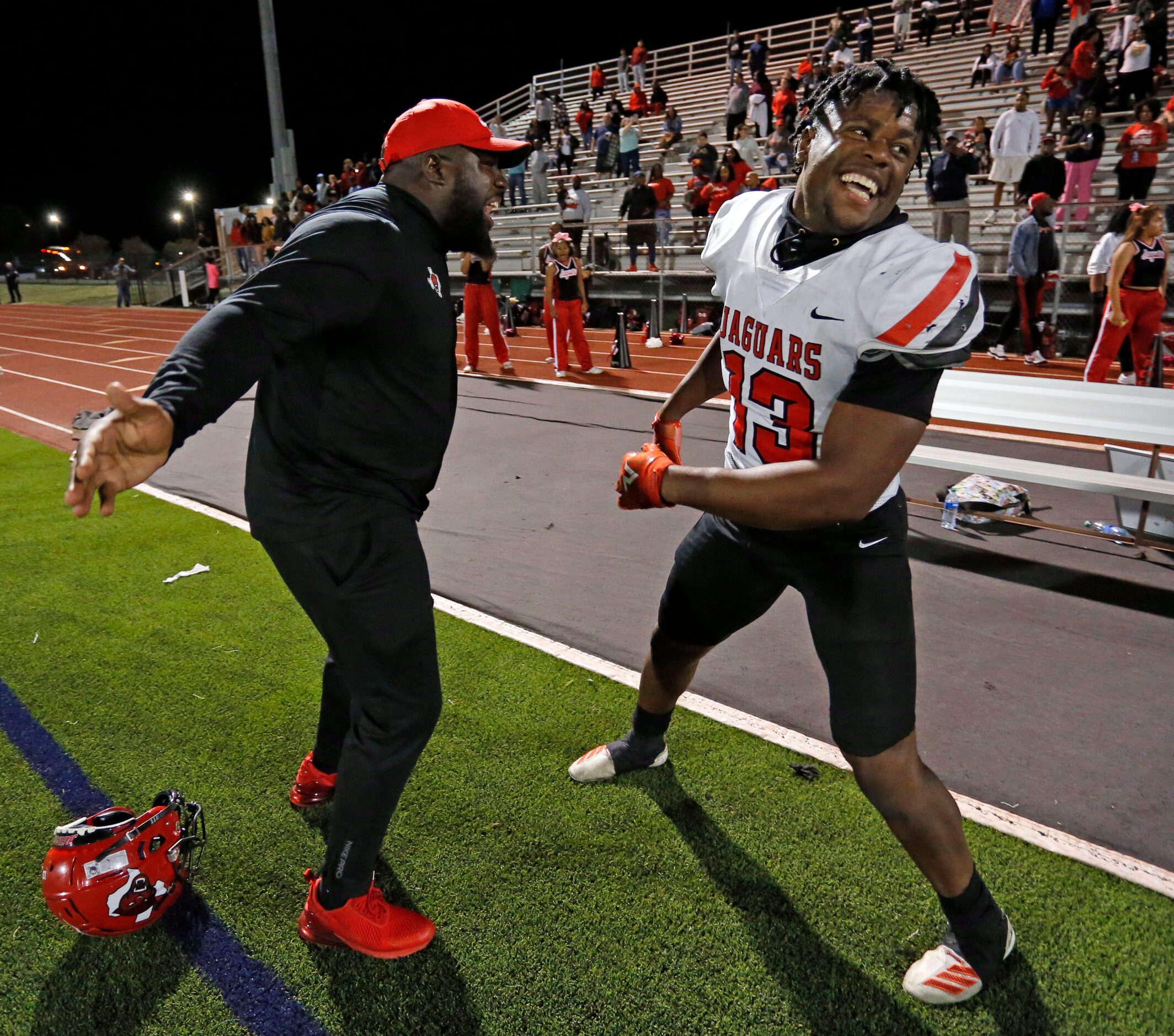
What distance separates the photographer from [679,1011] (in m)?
2.20

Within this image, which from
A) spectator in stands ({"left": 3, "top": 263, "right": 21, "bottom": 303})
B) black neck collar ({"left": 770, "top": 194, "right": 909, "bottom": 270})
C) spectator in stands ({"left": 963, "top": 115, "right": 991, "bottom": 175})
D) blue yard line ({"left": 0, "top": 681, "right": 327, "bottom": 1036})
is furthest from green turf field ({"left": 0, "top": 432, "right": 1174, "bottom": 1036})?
spectator in stands ({"left": 3, "top": 263, "right": 21, "bottom": 303})

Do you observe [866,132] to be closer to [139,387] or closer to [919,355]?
[919,355]

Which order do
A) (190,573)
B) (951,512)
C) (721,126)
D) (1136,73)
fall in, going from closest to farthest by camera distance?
(190,573) → (951,512) → (1136,73) → (721,126)

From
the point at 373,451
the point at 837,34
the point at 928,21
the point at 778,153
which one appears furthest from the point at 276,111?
the point at 373,451

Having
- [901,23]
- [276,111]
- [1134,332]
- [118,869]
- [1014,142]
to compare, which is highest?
[901,23]

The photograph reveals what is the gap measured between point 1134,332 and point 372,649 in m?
9.84

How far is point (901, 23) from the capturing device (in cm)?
2233

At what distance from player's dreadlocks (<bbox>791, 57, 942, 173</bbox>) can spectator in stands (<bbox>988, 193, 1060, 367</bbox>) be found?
1081cm

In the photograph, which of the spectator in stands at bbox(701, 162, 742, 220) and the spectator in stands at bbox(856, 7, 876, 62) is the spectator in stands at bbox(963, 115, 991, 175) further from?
the spectator in stands at bbox(856, 7, 876, 62)

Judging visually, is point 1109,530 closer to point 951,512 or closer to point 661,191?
point 951,512

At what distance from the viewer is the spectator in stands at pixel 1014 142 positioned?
45.1 feet

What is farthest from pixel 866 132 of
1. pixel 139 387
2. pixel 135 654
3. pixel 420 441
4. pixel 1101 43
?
pixel 1101 43

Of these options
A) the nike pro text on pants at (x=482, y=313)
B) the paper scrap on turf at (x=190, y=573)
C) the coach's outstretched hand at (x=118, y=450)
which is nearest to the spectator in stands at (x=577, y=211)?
the nike pro text on pants at (x=482, y=313)

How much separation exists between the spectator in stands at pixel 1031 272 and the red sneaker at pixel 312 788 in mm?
11599
